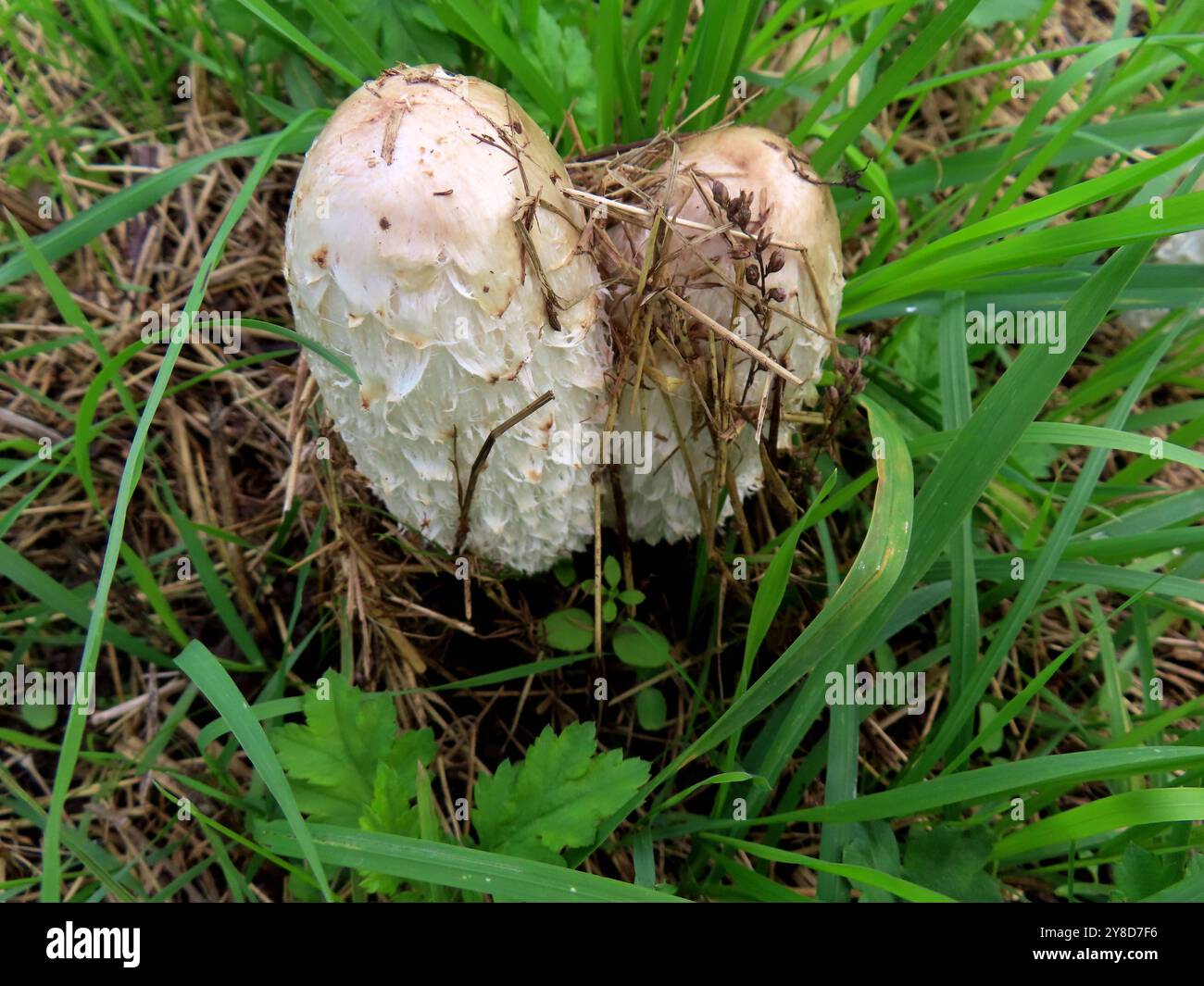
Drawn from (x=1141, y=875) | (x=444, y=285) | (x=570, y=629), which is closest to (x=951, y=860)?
(x=1141, y=875)

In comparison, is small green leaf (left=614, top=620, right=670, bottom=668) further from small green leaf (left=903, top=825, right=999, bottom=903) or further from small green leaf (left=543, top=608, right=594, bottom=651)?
small green leaf (left=903, top=825, right=999, bottom=903)

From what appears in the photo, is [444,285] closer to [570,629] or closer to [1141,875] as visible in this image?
[570,629]

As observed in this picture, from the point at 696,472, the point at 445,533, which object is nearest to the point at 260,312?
the point at 445,533

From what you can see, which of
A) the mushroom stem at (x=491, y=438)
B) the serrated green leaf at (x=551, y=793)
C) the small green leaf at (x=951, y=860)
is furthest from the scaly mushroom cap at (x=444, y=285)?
the small green leaf at (x=951, y=860)

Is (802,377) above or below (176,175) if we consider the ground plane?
below

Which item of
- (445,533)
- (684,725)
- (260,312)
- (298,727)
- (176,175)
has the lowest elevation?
(684,725)

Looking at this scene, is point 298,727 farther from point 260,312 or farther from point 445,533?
point 260,312

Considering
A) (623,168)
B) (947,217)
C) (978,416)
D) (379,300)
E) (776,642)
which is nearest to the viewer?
(379,300)
